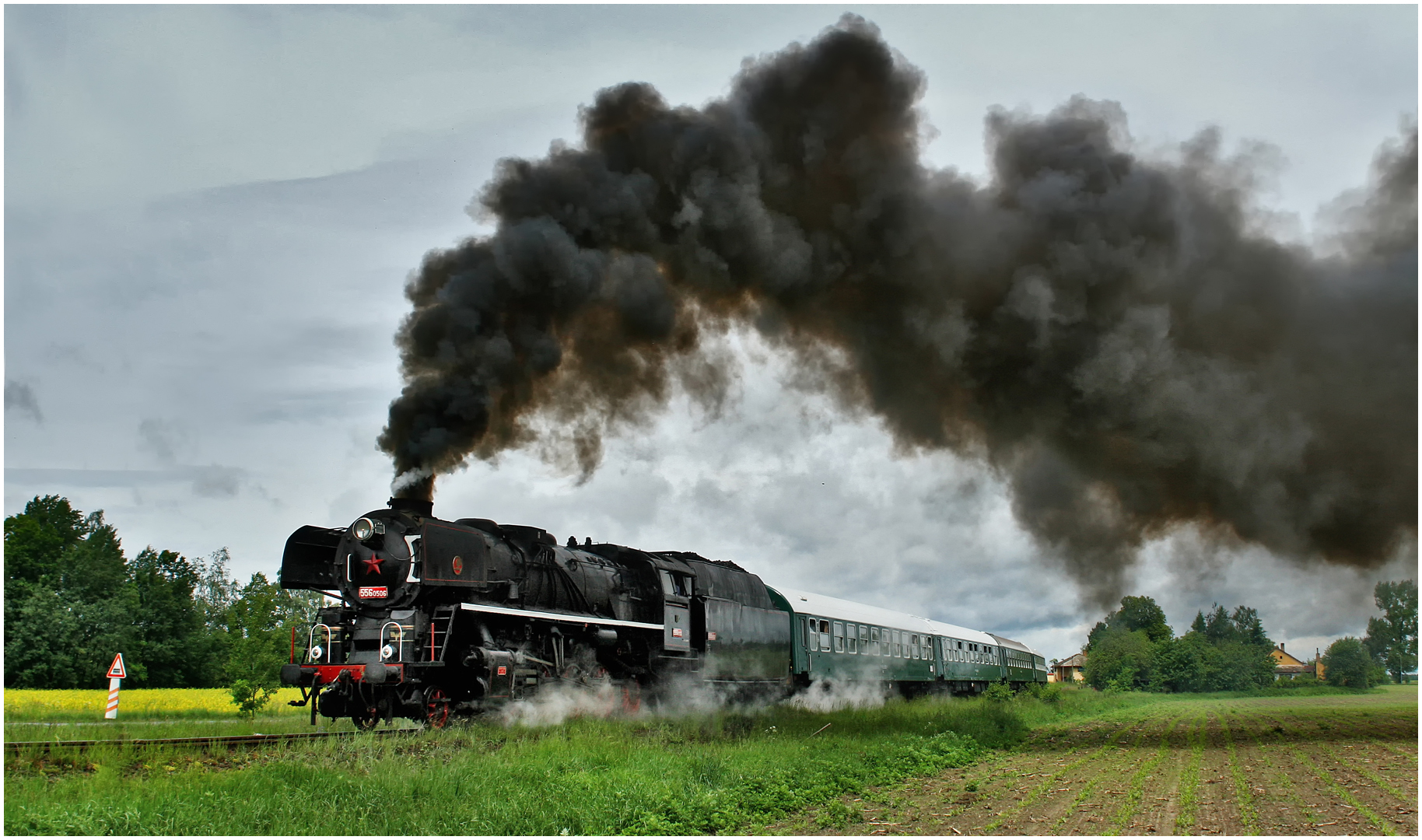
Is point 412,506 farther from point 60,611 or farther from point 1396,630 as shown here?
point 60,611

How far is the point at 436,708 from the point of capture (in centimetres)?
1221

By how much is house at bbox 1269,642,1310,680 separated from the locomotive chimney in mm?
51269

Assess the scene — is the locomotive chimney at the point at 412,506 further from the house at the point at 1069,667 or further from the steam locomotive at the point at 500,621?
the house at the point at 1069,667

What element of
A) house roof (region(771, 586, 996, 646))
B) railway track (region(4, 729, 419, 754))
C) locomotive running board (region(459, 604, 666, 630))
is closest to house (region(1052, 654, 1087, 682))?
house roof (region(771, 586, 996, 646))

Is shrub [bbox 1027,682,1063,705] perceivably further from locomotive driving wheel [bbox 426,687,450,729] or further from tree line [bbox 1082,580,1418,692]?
locomotive driving wheel [bbox 426,687,450,729]

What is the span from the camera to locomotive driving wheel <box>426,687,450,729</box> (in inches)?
476

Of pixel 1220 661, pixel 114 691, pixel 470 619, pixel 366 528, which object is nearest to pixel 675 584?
pixel 470 619

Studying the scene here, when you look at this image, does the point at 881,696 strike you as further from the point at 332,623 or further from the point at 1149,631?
the point at 1149,631

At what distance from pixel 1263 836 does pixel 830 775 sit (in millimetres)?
4368

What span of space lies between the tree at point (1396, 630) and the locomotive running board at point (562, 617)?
11686 millimetres

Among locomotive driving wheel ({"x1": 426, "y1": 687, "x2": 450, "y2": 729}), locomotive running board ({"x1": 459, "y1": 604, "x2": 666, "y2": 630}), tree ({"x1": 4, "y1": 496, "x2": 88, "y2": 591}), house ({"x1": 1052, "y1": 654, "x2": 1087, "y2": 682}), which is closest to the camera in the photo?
locomotive driving wheel ({"x1": 426, "y1": 687, "x2": 450, "y2": 729})

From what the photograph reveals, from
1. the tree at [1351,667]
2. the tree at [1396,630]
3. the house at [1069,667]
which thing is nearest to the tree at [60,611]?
the tree at [1396,630]

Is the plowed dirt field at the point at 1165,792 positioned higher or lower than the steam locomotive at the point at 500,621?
lower

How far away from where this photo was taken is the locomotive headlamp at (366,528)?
12359mm
